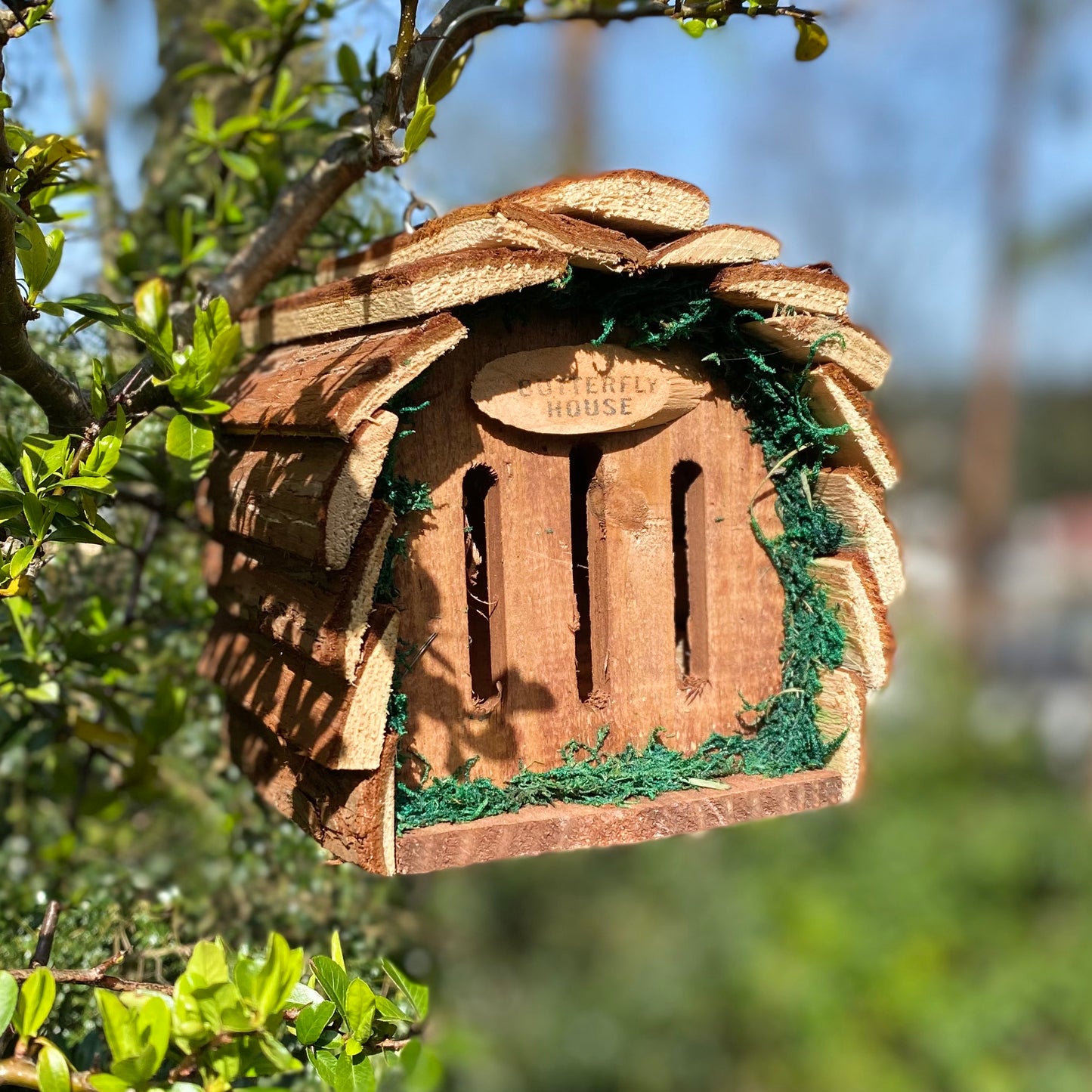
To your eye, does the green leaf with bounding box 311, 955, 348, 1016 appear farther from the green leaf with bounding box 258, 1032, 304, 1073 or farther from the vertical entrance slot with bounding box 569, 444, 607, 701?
the vertical entrance slot with bounding box 569, 444, 607, 701

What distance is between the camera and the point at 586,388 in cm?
115

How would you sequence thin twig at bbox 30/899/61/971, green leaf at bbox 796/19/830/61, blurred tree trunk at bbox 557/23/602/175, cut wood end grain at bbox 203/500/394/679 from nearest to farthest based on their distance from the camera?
cut wood end grain at bbox 203/500/394/679 < thin twig at bbox 30/899/61/971 < green leaf at bbox 796/19/830/61 < blurred tree trunk at bbox 557/23/602/175

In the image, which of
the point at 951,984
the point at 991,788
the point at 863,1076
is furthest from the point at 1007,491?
the point at 863,1076

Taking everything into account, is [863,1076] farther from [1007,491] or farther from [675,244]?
[1007,491]

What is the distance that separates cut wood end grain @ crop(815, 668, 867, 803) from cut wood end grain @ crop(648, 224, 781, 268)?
19.3 inches

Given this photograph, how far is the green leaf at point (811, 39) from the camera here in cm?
120

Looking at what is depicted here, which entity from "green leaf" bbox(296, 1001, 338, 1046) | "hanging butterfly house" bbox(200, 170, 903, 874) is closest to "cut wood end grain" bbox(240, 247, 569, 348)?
"hanging butterfly house" bbox(200, 170, 903, 874)

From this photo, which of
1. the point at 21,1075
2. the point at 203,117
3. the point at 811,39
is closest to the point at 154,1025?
the point at 21,1075

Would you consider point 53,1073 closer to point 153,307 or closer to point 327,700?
point 327,700

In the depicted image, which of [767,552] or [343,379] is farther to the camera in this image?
[767,552]

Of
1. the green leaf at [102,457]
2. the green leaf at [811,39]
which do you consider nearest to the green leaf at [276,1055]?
the green leaf at [102,457]

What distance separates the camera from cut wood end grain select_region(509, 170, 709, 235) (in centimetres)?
103

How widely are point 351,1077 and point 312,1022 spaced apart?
7 centimetres

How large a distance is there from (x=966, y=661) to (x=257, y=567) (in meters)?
7.95
